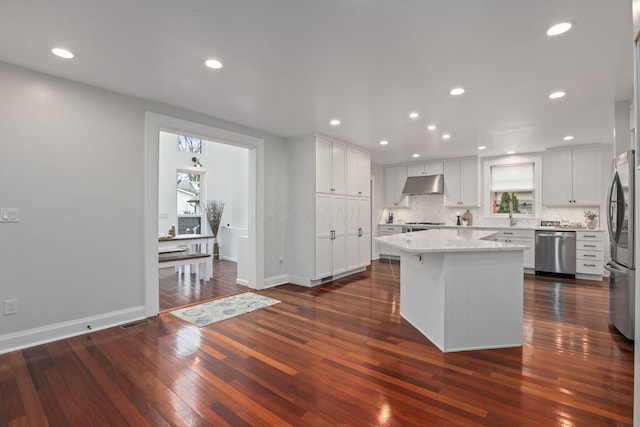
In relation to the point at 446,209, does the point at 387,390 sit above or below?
below

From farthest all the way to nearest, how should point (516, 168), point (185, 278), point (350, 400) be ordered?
point (516, 168) → point (185, 278) → point (350, 400)

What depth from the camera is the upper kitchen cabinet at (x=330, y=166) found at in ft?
16.1

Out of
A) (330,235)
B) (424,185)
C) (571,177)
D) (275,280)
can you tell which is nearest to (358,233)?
(330,235)

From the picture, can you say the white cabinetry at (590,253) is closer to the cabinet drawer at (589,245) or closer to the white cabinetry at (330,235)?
the cabinet drawer at (589,245)

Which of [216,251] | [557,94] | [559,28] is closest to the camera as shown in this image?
[559,28]

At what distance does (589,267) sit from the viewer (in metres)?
5.28

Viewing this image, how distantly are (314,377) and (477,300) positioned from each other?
1564 millimetres

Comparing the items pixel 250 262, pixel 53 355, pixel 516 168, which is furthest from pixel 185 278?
pixel 516 168

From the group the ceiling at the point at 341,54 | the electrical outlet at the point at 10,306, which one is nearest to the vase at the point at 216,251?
the ceiling at the point at 341,54

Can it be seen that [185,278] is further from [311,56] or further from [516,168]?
[516,168]

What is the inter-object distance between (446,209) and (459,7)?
5.91 m

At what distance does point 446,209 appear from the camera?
723 centimetres

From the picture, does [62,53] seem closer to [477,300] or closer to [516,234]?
[477,300]

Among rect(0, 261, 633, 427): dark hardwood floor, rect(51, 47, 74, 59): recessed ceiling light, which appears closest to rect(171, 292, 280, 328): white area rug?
rect(0, 261, 633, 427): dark hardwood floor
